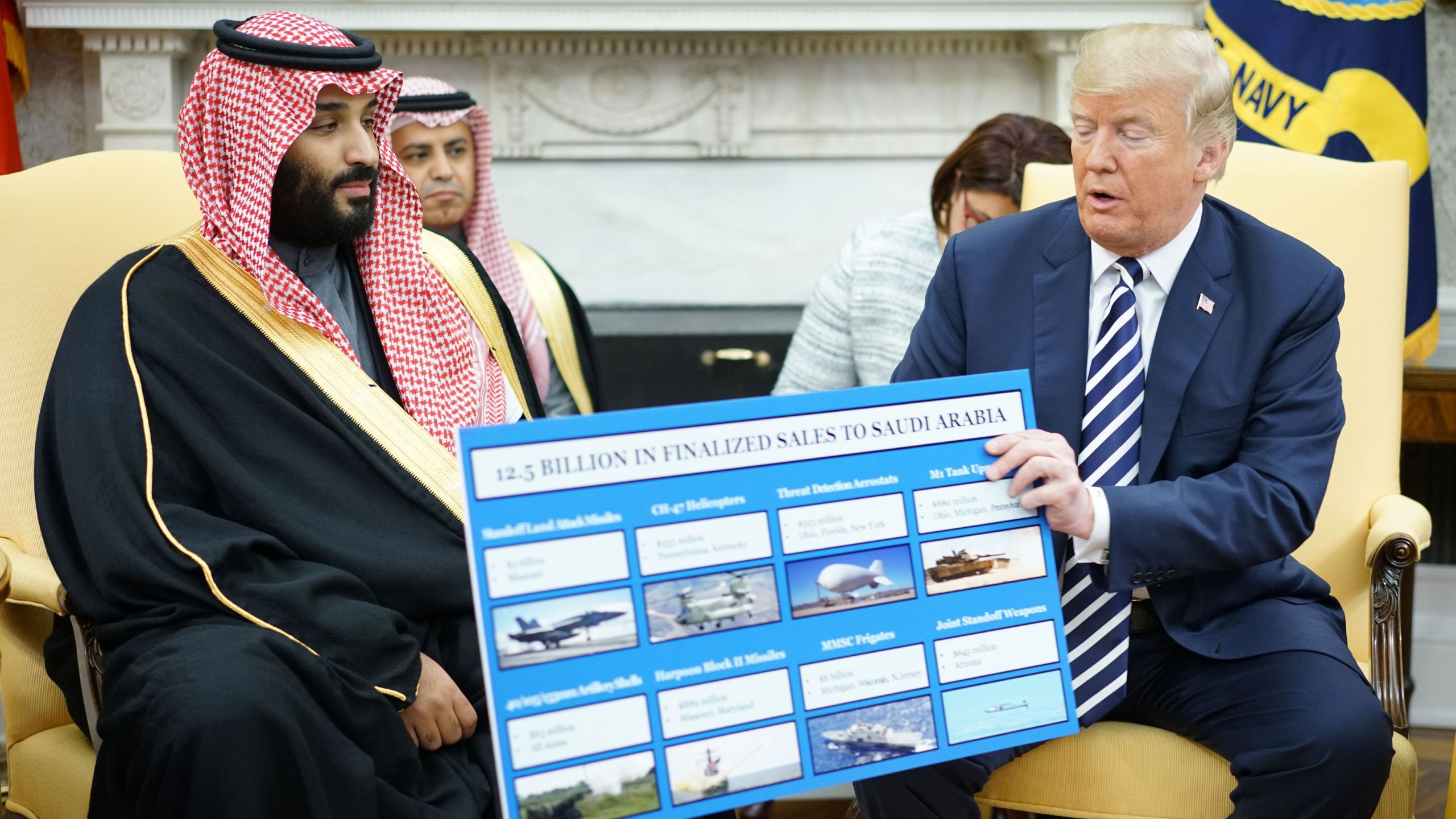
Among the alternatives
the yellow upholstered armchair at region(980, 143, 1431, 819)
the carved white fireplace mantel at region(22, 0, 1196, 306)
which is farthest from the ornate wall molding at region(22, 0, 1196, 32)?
the yellow upholstered armchair at region(980, 143, 1431, 819)

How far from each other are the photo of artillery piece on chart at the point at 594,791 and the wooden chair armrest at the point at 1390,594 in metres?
1.27

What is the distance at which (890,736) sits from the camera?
59.9 inches

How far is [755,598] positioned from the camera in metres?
1.49

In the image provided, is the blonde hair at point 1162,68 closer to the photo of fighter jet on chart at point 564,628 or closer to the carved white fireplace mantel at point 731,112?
the photo of fighter jet on chart at point 564,628

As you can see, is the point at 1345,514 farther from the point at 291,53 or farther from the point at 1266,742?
the point at 291,53

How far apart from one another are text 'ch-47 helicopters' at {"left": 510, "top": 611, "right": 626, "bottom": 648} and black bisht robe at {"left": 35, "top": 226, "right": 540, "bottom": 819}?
0.43 meters

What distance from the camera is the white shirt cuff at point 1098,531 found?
1743 mm

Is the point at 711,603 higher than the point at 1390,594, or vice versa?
the point at 711,603

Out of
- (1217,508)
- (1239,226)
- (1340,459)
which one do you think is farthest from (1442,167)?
(1217,508)

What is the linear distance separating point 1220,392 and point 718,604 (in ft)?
3.02

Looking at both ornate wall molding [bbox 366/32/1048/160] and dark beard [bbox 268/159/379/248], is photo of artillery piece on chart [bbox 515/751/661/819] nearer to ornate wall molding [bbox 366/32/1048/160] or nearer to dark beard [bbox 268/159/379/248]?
dark beard [bbox 268/159/379/248]

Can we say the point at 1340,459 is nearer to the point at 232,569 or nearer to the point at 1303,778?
the point at 1303,778

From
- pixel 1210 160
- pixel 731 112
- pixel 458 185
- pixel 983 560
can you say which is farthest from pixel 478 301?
pixel 731 112

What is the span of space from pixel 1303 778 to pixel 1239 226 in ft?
2.85
